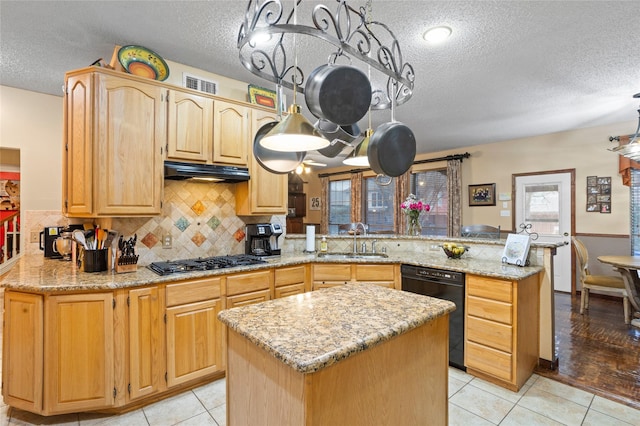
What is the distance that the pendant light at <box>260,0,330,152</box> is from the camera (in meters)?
1.21

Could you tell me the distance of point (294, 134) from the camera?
1206mm

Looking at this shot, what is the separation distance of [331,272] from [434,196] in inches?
174

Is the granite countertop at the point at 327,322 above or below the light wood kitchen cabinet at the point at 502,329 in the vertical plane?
above

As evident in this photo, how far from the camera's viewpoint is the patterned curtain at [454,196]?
244 inches

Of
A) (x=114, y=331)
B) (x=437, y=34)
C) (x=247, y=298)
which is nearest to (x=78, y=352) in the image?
(x=114, y=331)

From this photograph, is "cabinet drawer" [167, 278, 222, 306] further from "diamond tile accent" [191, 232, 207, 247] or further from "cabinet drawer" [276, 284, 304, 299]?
"diamond tile accent" [191, 232, 207, 247]

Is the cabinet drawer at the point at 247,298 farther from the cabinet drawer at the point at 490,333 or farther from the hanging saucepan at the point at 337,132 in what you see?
the cabinet drawer at the point at 490,333

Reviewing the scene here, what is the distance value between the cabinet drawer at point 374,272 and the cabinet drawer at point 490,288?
72 cm

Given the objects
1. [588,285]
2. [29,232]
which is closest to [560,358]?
[588,285]

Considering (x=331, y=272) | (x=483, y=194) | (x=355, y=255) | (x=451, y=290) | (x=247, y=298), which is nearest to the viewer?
(x=247, y=298)

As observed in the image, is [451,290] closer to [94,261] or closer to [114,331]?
[114,331]

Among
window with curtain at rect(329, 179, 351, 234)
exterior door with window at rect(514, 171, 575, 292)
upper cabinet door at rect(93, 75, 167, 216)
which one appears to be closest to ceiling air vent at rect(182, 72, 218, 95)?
upper cabinet door at rect(93, 75, 167, 216)

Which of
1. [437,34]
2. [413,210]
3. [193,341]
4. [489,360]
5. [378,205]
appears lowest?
[489,360]

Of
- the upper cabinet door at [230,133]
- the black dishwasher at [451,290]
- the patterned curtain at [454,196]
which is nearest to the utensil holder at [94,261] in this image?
the upper cabinet door at [230,133]
